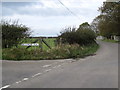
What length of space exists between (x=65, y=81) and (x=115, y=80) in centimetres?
191

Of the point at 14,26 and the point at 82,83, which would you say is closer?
the point at 82,83

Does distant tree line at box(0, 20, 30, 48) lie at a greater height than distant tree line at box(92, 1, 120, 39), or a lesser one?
lesser

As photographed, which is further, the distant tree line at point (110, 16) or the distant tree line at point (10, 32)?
the distant tree line at point (110, 16)

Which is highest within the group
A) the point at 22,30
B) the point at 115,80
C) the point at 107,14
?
the point at 107,14

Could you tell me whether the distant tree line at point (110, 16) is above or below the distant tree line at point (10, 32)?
above

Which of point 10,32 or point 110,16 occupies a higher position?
point 110,16

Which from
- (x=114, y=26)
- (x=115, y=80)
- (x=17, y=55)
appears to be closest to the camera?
(x=115, y=80)

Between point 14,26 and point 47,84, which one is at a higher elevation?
point 14,26

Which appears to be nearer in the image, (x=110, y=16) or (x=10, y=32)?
(x=10, y=32)

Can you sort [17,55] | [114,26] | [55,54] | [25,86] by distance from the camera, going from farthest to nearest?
[114,26]
[55,54]
[17,55]
[25,86]

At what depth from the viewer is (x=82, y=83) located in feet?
26.1

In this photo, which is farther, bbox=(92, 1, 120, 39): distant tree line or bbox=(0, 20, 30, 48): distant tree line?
bbox=(92, 1, 120, 39): distant tree line

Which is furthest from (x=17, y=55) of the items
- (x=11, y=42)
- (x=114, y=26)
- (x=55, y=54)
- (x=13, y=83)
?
(x=114, y=26)

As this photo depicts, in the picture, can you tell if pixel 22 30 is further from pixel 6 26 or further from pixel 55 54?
Result: pixel 55 54
